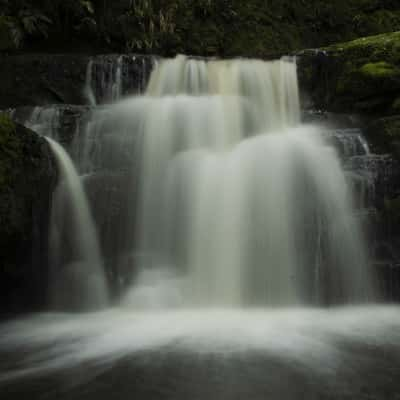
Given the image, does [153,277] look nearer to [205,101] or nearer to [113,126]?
[113,126]

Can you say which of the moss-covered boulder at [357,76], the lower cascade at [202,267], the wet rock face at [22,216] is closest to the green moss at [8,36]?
the lower cascade at [202,267]

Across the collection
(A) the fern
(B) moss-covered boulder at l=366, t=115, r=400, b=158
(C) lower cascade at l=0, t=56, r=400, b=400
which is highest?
(A) the fern

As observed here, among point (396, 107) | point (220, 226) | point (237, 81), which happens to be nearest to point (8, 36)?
point (237, 81)

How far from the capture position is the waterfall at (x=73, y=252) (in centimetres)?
639

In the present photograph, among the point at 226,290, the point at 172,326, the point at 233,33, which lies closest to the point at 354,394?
the point at 172,326

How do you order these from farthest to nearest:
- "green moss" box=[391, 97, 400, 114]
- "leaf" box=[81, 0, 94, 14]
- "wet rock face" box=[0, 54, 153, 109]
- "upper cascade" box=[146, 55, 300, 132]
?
"leaf" box=[81, 0, 94, 14]
"wet rock face" box=[0, 54, 153, 109]
"upper cascade" box=[146, 55, 300, 132]
"green moss" box=[391, 97, 400, 114]

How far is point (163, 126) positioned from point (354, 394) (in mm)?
6169

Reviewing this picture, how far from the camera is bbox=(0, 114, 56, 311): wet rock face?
6008 mm

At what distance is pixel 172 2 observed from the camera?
15.6 metres

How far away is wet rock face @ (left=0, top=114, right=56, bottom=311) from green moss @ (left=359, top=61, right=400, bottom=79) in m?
6.99

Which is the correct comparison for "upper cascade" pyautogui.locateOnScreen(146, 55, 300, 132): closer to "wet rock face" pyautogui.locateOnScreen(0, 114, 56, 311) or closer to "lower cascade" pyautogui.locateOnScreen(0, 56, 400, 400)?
"lower cascade" pyautogui.locateOnScreen(0, 56, 400, 400)

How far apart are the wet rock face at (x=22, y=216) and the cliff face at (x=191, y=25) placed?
7416 millimetres

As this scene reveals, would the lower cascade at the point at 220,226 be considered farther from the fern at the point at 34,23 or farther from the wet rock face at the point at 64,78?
the fern at the point at 34,23

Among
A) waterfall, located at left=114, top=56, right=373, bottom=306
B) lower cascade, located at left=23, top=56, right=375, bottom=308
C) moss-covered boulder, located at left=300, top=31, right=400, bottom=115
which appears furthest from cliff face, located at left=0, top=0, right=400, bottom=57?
lower cascade, located at left=23, top=56, right=375, bottom=308
